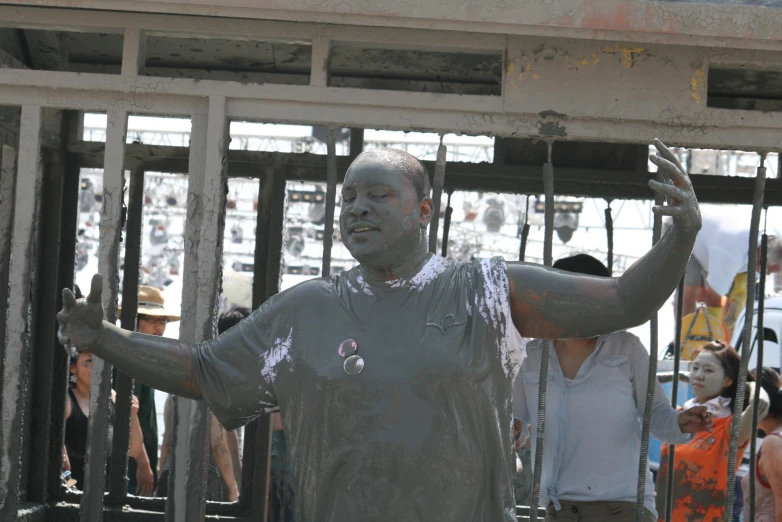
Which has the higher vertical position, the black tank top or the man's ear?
the man's ear

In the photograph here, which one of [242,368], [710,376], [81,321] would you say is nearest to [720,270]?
[710,376]

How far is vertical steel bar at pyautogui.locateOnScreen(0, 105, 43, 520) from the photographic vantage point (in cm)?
399

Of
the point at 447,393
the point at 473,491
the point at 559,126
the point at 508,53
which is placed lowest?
the point at 473,491

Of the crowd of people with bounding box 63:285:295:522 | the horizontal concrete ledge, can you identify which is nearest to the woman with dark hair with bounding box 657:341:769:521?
the horizontal concrete ledge

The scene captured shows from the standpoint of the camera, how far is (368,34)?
155 inches

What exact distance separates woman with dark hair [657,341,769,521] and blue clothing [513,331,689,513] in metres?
1.13

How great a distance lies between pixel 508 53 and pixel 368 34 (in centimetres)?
49

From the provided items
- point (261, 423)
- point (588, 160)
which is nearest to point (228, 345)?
point (261, 423)

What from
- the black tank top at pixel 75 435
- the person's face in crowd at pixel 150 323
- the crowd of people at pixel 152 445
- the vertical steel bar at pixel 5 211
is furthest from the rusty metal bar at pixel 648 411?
the person's face in crowd at pixel 150 323

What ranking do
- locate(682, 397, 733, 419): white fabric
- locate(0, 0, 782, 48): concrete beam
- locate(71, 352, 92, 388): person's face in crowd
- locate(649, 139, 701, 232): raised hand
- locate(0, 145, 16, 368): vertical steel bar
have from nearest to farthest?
1. locate(649, 139, 701, 232): raised hand
2. locate(0, 0, 782, 48): concrete beam
3. locate(0, 145, 16, 368): vertical steel bar
4. locate(682, 397, 733, 419): white fabric
5. locate(71, 352, 92, 388): person's face in crowd

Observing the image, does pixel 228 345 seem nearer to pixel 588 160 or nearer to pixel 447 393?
pixel 447 393

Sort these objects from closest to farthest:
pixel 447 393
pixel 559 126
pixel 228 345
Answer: pixel 447 393, pixel 228 345, pixel 559 126

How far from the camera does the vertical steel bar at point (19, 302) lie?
3.99 metres

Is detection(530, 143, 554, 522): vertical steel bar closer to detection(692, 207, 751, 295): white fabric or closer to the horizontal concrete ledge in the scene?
the horizontal concrete ledge
